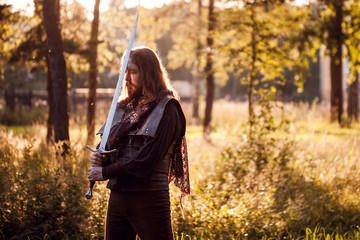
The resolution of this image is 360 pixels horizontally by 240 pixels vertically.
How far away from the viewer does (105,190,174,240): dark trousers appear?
9.02 feet

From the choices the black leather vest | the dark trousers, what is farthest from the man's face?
the dark trousers

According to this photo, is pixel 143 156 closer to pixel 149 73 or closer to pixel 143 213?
pixel 143 213

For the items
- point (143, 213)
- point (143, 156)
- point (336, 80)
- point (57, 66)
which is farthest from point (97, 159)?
point (336, 80)

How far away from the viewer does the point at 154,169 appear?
2.78m

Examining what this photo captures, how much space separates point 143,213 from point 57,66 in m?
3.74

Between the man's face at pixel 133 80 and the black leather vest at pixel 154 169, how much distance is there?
25cm

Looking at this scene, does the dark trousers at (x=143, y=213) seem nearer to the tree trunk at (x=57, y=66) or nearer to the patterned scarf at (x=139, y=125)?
the patterned scarf at (x=139, y=125)

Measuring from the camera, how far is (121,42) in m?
11.2

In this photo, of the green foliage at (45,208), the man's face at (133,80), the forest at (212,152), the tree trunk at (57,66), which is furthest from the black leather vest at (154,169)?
the tree trunk at (57,66)

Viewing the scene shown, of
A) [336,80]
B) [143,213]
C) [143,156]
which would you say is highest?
[336,80]

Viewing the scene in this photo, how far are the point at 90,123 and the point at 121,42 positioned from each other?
4.23 metres

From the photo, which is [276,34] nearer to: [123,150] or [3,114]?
[123,150]

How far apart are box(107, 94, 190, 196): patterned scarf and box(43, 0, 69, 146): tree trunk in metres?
3.19

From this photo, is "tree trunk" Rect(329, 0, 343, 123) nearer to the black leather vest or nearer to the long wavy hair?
the long wavy hair
